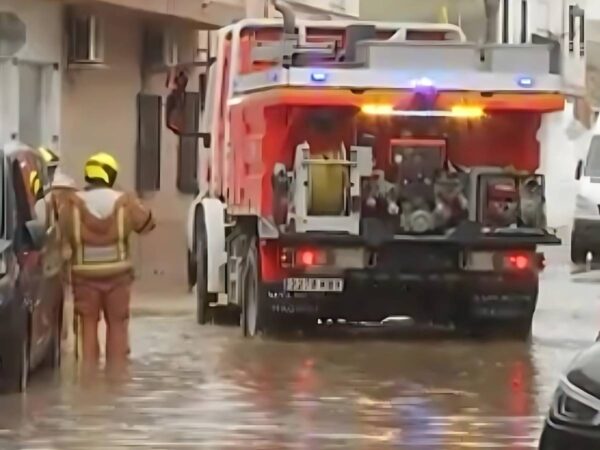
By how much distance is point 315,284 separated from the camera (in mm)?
16719

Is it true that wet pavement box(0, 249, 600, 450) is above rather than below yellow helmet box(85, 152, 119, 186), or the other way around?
below

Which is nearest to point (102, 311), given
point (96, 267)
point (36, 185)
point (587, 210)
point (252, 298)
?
point (96, 267)

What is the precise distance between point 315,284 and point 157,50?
1163 cm

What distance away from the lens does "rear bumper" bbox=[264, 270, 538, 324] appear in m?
16.9

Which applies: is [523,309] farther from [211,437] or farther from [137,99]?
[137,99]

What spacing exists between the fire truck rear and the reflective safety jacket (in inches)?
87.4

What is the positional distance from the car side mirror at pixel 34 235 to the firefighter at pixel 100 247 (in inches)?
49.4

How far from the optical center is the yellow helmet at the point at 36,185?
1378 centimetres

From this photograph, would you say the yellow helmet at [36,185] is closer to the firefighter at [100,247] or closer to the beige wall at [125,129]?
the firefighter at [100,247]

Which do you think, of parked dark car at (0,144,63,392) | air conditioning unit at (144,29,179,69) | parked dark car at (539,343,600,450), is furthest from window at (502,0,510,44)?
parked dark car at (539,343,600,450)

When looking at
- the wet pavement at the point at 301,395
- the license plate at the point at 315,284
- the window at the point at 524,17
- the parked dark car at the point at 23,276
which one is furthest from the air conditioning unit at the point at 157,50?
the window at the point at 524,17

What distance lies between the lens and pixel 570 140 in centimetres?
4612

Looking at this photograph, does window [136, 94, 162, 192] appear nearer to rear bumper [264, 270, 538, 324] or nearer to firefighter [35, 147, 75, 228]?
rear bumper [264, 270, 538, 324]

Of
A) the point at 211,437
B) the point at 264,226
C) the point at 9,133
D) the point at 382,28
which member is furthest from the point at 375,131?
the point at 9,133
